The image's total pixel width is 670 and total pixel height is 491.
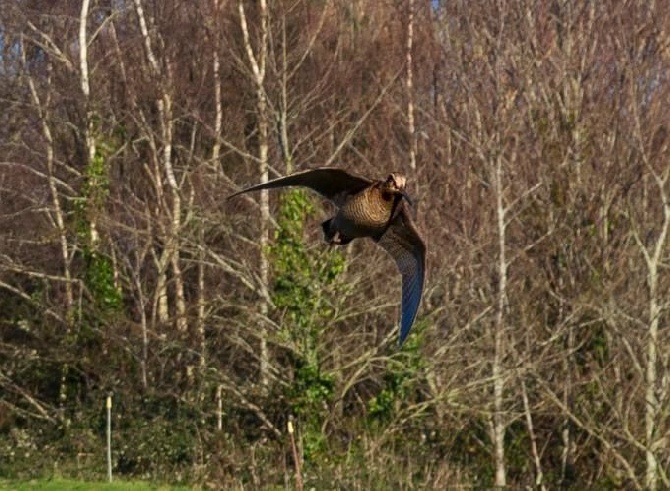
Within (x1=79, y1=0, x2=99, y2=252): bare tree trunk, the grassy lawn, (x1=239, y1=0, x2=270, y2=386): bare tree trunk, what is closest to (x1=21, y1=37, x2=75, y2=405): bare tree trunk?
(x1=79, y1=0, x2=99, y2=252): bare tree trunk

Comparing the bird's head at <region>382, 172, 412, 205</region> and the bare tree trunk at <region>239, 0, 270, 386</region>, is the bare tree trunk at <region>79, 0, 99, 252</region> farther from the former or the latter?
the bird's head at <region>382, 172, 412, 205</region>

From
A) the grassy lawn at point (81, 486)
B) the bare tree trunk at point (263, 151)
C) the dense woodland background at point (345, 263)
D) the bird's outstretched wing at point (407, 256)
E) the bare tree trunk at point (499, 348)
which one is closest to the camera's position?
the bird's outstretched wing at point (407, 256)

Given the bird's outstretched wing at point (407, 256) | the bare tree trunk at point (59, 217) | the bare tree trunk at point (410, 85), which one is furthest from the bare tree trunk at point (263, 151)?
the bird's outstretched wing at point (407, 256)

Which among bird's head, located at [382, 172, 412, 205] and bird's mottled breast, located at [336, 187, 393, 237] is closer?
bird's head, located at [382, 172, 412, 205]

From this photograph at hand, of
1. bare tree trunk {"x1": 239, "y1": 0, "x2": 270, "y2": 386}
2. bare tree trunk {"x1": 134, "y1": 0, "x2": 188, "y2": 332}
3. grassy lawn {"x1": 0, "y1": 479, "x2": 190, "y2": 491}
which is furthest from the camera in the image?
bare tree trunk {"x1": 134, "y1": 0, "x2": 188, "y2": 332}

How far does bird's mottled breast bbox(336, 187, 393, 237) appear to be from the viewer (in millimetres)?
9969

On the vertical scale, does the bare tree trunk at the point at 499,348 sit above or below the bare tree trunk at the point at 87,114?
below

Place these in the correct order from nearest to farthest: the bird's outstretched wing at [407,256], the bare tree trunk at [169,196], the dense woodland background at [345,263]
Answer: the bird's outstretched wing at [407,256]
the dense woodland background at [345,263]
the bare tree trunk at [169,196]

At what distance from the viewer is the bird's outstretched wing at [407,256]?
10688 mm

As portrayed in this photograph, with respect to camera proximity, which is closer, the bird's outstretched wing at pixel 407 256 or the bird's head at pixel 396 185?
the bird's head at pixel 396 185

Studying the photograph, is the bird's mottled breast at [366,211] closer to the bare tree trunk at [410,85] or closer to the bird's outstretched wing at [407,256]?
the bird's outstretched wing at [407,256]

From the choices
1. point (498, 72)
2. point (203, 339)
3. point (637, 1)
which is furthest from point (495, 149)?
point (203, 339)

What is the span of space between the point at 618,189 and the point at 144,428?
703 cm

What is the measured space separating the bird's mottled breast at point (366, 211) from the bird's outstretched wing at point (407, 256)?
52 centimetres
